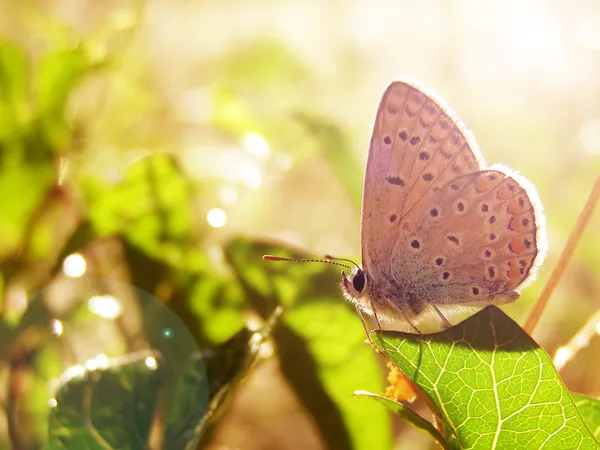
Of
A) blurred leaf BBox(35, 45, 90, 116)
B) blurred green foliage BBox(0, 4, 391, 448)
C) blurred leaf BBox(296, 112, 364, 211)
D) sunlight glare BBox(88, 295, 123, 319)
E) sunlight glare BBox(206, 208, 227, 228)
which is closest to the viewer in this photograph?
blurred green foliage BBox(0, 4, 391, 448)

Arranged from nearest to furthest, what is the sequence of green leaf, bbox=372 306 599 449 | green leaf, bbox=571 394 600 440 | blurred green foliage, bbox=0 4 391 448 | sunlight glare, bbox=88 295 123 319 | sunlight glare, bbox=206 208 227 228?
1. green leaf, bbox=372 306 599 449
2. green leaf, bbox=571 394 600 440
3. blurred green foliage, bbox=0 4 391 448
4. sunlight glare, bbox=88 295 123 319
5. sunlight glare, bbox=206 208 227 228

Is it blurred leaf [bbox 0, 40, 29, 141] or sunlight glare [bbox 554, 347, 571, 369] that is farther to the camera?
blurred leaf [bbox 0, 40, 29, 141]

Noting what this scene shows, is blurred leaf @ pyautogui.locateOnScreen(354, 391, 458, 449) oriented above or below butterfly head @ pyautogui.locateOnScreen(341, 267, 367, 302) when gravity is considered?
above

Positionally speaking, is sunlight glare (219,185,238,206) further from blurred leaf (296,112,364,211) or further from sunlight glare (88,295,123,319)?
sunlight glare (88,295,123,319)

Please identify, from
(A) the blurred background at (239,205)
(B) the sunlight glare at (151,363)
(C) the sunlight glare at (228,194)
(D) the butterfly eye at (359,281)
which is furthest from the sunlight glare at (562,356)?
(C) the sunlight glare at (228,194)

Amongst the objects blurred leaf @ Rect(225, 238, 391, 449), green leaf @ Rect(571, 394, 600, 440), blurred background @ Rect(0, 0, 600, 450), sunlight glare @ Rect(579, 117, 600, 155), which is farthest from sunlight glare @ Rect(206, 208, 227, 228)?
sunlight glare @ Rect(579, 117, 600, 155)

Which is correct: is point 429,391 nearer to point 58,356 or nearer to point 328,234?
point 58,356
